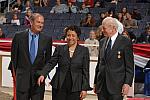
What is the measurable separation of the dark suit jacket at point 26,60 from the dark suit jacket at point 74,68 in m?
0.16

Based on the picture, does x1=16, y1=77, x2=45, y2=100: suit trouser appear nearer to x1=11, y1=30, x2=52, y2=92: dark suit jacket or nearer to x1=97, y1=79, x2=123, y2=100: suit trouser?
x1=11, y1=30, x2=52, y2=92: dark suit jacket

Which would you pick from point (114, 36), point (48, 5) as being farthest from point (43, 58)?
point (48, 5)

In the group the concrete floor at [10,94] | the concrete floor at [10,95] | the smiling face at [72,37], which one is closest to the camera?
the smiling face at [72,37]

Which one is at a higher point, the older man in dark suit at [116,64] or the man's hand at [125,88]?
the older man in dark suit at [116,64]

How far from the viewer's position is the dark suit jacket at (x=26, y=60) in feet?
19.1

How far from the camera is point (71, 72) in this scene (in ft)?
18.6

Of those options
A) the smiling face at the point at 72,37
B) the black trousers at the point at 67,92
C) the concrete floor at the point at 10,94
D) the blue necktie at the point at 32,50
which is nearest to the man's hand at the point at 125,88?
the black trousers at the point at 67,92

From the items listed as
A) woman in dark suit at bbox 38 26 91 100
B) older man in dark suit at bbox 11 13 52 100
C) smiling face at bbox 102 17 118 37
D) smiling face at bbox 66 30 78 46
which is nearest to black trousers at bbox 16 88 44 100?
older man in dark suit at bbox 11 13 52 100

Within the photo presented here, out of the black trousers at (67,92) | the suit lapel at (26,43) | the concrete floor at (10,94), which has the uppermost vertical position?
the suit lapel at (26,43)

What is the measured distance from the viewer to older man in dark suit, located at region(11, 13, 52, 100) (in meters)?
5.81

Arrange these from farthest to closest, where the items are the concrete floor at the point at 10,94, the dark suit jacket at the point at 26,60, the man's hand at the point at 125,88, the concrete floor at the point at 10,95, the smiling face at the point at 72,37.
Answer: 1. the concrete floor at the point at 10,94
2. the concrete floor at the point at 10,95
3. the dark suit jacket at the point at 26,60
4. the smiling face at the point at 72,37
5. the man's hand at the point at 125,88

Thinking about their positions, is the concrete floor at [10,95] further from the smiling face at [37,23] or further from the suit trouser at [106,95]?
the suit trouser at [106,95]

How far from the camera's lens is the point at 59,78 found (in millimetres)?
5703

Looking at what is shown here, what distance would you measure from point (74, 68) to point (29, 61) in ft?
1.95
